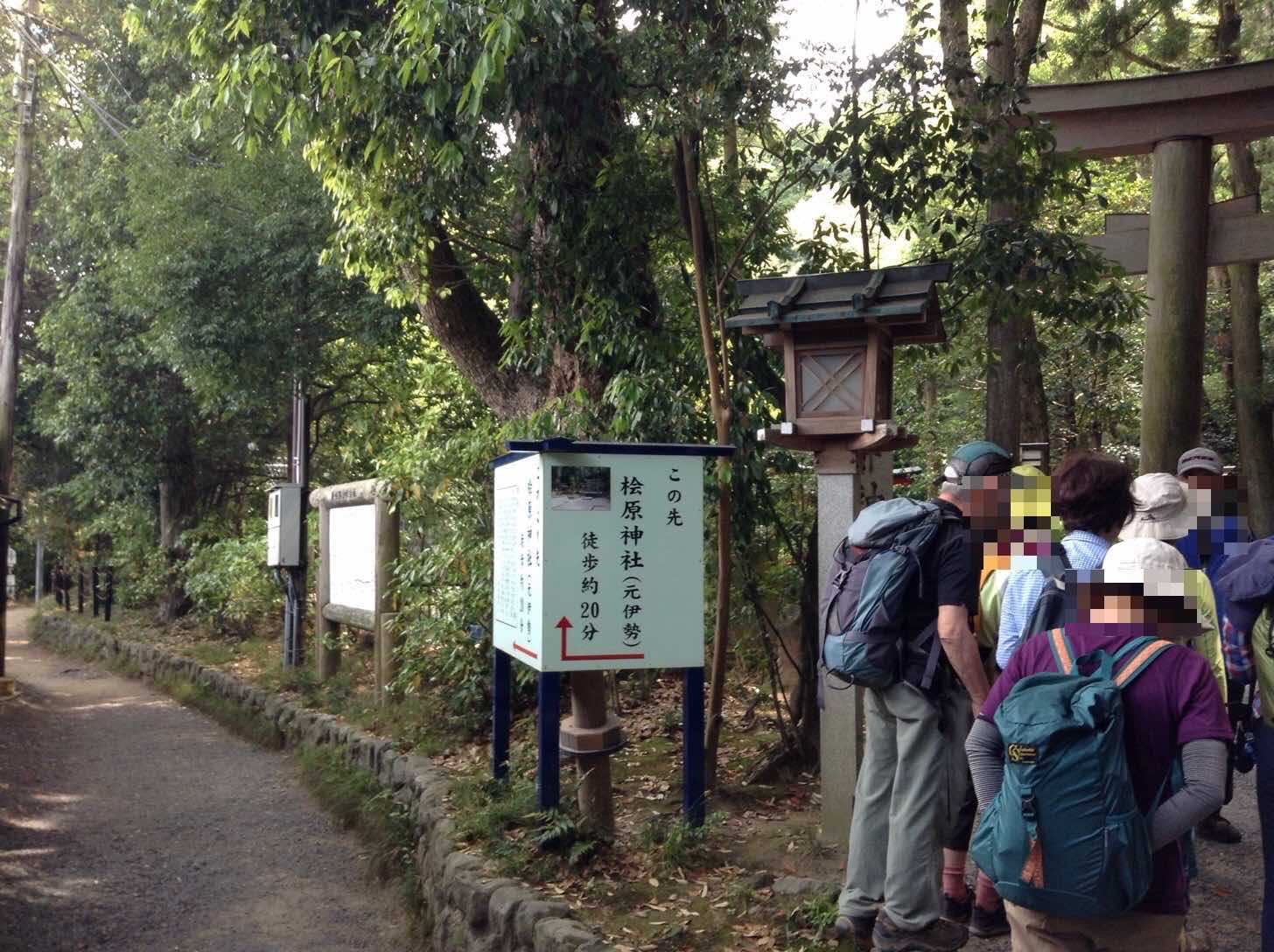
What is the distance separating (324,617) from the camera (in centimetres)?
1157

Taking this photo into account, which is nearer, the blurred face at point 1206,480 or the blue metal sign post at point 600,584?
the blurred face at point 1206,480

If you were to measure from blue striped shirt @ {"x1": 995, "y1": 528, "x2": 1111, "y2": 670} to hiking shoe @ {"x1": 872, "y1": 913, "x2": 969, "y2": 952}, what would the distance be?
965 mm

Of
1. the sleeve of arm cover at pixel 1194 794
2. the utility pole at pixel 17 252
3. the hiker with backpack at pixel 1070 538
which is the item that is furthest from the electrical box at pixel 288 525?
the sleeve of arm cover at pixel 1194 794

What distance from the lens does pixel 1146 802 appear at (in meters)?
2.57

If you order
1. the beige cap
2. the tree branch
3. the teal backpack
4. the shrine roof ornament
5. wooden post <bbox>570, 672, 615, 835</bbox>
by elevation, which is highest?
the shrine roof ornament

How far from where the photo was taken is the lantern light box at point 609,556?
520 cm

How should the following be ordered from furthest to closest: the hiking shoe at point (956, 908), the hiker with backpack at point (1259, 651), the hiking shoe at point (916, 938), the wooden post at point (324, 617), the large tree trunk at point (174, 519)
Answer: the large tree trunk at point (174, 519) → the wooden post at point (324, 617) → the hiking shoe at point (956, 908) → the hiking shoe at point (916, 938) → the hiker with backpack at point (1259, 651)

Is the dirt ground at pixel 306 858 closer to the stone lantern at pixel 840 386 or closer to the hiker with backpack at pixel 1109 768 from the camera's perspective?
the stone lantern at pixel 840 386

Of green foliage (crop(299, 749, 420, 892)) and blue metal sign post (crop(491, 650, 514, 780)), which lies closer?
blue metal sign post (crop(491, 650, 514, 780))

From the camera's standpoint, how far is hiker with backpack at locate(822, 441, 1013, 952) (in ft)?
12.6

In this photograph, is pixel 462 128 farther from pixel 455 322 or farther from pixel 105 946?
pixel 105 946

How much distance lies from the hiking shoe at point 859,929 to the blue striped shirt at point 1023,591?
1.10 meters

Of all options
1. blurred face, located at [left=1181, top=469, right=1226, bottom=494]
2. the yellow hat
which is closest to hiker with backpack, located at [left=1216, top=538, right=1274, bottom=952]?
the yellow hat

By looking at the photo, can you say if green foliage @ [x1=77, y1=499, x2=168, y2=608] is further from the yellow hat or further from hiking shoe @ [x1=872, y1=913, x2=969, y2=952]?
the yellow hat
